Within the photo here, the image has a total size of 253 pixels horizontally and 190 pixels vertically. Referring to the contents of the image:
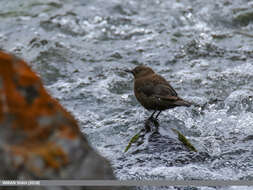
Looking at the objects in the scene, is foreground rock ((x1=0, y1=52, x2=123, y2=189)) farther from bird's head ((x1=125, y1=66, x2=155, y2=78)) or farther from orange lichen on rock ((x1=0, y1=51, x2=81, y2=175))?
bird's head ((x1=125, y1=66, x2=155, y2=78))

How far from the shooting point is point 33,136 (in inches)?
87.3

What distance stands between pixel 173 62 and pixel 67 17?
9.77ft

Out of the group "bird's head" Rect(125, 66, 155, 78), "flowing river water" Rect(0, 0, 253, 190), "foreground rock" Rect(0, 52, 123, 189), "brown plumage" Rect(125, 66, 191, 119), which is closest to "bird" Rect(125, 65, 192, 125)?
"brown plumage" Rect(125, 66, 191, 119)

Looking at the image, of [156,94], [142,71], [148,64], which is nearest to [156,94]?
[156,94]

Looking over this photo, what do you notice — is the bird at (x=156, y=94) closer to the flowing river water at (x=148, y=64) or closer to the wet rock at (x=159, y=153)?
the flowing river water at (x=148, y=64)

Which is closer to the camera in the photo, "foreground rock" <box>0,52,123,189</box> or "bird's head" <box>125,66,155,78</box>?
"foreground rock" <box>0,52,123,189</box>

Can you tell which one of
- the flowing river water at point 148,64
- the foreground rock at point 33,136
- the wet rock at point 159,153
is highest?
the foreground rock at point 33,136

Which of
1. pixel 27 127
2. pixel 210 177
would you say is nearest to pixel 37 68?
pixel 210 177

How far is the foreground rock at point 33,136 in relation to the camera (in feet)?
7.13

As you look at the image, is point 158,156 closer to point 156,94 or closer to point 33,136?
point 156,94

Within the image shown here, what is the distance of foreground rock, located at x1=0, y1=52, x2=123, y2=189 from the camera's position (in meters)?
2.17

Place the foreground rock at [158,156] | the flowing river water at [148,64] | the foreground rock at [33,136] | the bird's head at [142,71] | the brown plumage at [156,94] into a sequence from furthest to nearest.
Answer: the bird's head at [142,71]
the brown plumage at [156,94]
the flowing river water at [148,64]
the foreground rock at [158,156]
the foreground rock at [33,136]

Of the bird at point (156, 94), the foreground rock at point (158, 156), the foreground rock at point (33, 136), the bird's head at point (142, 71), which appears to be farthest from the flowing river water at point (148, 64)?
the foreground rock at point (33, 136)

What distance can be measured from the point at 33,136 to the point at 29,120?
0.27ft
